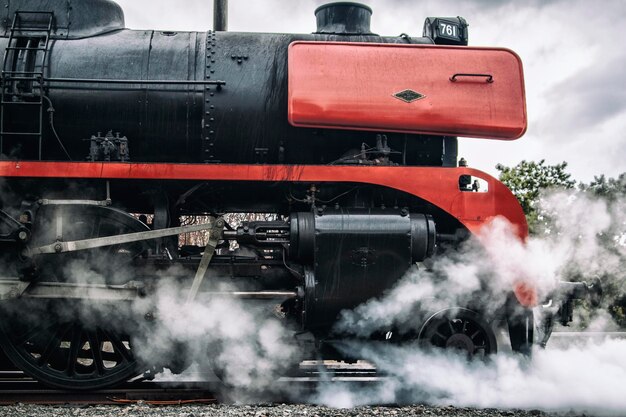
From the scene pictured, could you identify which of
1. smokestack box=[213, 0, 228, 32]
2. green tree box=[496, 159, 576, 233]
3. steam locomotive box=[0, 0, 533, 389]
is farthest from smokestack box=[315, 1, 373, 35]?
green tree box=[496, 159, 576, 233]

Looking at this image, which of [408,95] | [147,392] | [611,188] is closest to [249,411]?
[147,392]

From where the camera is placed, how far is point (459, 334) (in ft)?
16.6

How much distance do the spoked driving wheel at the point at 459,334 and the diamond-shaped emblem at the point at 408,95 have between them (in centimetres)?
185

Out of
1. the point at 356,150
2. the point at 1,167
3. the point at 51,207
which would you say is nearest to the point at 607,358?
the point at 356,150

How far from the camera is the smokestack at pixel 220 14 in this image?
7.58m

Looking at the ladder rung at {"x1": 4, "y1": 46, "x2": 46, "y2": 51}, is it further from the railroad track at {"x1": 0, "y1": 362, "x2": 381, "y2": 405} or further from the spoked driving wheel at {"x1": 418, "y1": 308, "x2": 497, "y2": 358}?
the spoked driving wheel at {"x1": 418, "y1": 308, "x2": 497, "y2": 358}

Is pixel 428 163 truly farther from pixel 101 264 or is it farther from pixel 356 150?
pixel 101 264

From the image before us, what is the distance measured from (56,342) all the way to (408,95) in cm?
376

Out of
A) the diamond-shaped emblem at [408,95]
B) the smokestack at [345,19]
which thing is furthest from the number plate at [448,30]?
the diamond-shaped emblem at [408,95]

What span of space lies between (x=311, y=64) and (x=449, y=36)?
4.91 feet

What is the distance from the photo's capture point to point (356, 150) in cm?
524

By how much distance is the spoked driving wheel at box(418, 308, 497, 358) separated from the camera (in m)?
5.05

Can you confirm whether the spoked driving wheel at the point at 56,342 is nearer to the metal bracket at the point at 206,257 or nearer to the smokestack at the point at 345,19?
the metal bracket at the point at 206,257

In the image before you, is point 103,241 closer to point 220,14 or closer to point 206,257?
point 206,257
